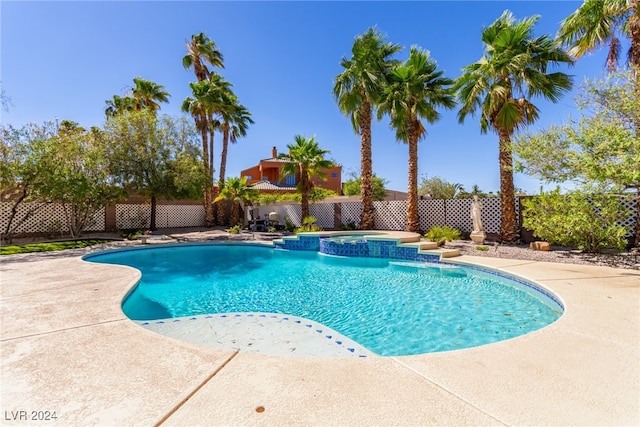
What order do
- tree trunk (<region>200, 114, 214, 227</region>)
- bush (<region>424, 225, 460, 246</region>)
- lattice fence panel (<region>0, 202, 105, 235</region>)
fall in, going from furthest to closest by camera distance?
1. tree trunk (<region>200, 114, 214, 227</region>)
2. lattice fence panel (<region>0, 202, 105, 235</region>)
3. bush (<region>424, 225, 460, 246</region>)

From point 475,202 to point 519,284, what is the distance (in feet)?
20.2

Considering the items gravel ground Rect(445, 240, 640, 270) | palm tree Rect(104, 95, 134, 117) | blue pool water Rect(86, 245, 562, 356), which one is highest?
palm tree Rect(104, 95, 134, 117)

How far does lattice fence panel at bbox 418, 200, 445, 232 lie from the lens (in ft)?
49.7

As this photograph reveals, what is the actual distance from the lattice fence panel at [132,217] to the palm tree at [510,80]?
2157 cm

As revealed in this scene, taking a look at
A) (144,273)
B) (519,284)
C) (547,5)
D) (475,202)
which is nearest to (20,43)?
(144,273)

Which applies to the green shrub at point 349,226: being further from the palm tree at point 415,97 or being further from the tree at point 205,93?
the tree at point 205,93

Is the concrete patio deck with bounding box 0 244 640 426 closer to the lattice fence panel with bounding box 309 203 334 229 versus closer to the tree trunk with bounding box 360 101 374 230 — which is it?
the tree trunk with bounding box 360 101 374 230

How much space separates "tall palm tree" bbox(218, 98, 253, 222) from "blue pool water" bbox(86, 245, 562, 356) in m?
13.1

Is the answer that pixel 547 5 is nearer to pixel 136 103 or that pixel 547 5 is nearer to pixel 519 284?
pixel 519 284

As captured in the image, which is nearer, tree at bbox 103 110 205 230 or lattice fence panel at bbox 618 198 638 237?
lattice fence panel at bbox 618 198 638 237

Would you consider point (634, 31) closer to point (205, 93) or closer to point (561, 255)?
point (561, 255)

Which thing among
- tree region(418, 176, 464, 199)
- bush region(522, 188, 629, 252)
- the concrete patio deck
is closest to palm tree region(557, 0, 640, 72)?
bush region(522, 188, 629, 252)

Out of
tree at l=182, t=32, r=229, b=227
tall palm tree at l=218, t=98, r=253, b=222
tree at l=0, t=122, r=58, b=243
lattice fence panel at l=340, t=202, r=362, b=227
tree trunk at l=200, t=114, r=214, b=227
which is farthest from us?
tall palm tree at l=218, t=98, r=253, b=222

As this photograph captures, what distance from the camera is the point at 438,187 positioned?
32.1 m
